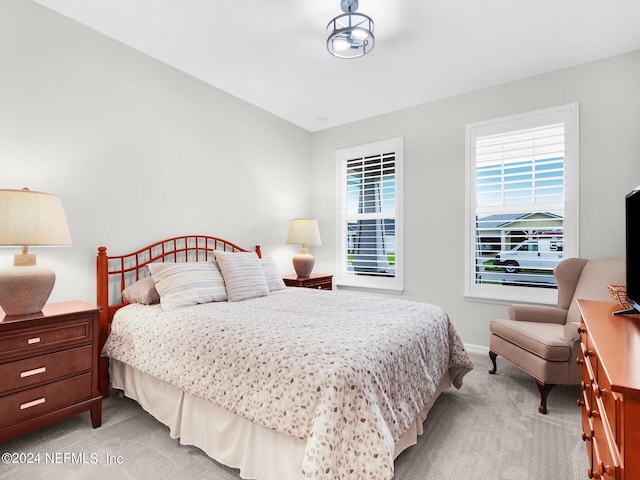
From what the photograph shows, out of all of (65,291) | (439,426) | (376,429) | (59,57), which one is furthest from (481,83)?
(65,291)

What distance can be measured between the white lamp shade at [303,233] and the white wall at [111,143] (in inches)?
18.2

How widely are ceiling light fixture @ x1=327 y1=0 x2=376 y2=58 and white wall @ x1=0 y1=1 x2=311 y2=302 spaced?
5.07 feet

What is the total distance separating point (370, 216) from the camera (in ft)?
13.9

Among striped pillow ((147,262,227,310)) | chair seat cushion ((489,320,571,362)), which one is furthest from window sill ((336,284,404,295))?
striped pillow ((147,262,227,310))

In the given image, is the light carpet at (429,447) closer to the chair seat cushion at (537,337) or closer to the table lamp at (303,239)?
the chair seat cushion at (537,337)

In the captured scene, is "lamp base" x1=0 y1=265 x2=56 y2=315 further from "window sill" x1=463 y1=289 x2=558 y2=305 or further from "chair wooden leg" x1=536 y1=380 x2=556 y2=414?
"window sill" x1=463 y1=289 x2=558 y2=305

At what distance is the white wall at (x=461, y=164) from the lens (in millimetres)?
2811

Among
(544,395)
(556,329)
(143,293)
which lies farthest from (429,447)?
(143,293)

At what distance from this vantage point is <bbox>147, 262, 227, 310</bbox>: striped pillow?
2.37 meters

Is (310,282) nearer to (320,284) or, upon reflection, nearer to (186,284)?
(320,284)

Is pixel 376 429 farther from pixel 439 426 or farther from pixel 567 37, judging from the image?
pixel 567 37

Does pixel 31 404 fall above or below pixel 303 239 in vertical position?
below

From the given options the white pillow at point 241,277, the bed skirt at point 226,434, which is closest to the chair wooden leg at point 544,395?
the bed skirt at point 226,434

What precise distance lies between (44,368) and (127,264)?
0.98 m
